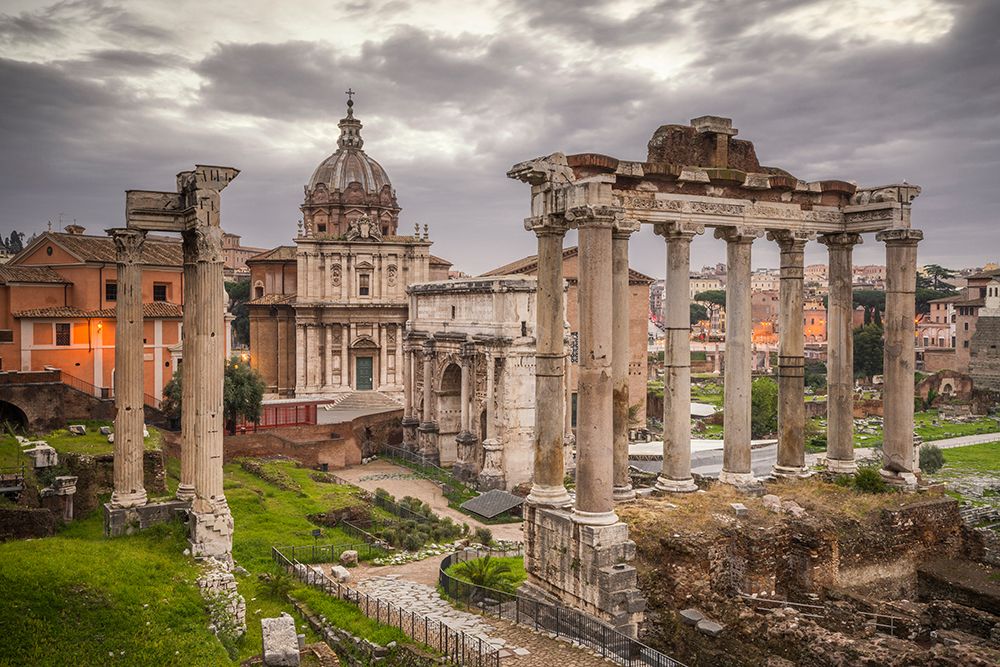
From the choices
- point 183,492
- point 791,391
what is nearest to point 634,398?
point 791,391

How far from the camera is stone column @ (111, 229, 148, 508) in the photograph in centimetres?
1827

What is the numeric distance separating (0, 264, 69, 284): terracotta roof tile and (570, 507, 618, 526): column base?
30.4 metres

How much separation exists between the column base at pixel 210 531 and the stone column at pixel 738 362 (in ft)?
34.7

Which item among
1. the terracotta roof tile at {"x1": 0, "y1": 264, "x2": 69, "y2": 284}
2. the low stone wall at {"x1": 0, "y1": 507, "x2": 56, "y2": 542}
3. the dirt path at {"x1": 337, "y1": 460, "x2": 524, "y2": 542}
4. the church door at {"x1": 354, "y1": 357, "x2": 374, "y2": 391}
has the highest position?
the terracotta roof tile at {"x1": 0, "y1": 264, "x2": 69, "y2": 284}

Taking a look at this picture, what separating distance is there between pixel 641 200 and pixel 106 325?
28.5 metres

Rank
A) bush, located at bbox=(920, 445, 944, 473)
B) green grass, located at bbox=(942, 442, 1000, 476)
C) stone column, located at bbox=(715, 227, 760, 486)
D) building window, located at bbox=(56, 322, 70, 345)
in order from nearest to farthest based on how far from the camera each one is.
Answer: stone column, located at bbox=(715, 227, 760, 486) < building window, located at bbox=(56, 322, 70, 345) < bush, located at bbox=(920, 445, 944, 473) < green grass, located at bbox=(942, 442, 1000, 476)

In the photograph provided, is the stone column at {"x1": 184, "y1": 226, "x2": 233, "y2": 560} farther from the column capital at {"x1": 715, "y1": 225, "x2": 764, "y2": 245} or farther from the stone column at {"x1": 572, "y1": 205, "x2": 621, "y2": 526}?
the column capital at {"x1": 715, "y1": 225, "x2": 764, "y2": 245}

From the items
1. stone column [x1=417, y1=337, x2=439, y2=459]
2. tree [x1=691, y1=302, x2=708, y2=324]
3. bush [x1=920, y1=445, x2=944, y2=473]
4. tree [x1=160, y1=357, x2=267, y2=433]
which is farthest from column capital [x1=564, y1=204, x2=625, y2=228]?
tree [x1=691, y1=302, x2=708, y2=324]

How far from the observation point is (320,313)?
51000 millimetres

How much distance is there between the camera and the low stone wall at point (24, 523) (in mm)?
18938

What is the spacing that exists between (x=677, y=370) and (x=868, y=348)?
64.3 metres

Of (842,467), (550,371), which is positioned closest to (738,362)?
(842,467)

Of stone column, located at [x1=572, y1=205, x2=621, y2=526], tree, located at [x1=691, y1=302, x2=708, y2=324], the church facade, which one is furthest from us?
tree, located at [x1=691, y1=302, x2=708, y2=324]

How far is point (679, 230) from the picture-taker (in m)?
17.4
